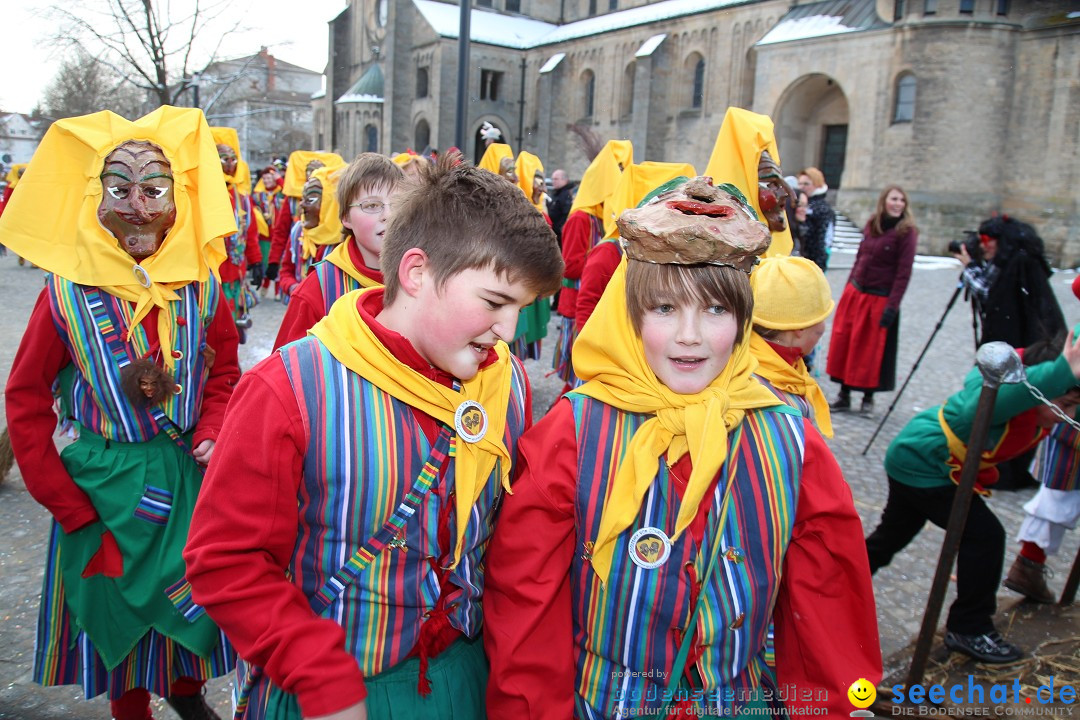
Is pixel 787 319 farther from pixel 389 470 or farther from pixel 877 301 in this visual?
pixel 877 301

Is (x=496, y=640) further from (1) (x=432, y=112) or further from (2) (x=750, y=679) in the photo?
(1) (x=432, y=112)

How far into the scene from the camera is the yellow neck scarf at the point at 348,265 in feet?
10.9

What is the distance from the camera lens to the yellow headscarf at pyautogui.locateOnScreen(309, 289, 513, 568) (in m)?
1.65

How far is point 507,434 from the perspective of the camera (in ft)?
6.06

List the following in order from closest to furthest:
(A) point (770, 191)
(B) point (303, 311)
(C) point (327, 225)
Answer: (B) point (303, 311)
(A) point (770, 191)
(C) point (327, 225)

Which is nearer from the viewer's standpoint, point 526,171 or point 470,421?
point 470,421

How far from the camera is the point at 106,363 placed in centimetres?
248

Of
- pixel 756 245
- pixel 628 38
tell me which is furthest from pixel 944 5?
pixel 756 245

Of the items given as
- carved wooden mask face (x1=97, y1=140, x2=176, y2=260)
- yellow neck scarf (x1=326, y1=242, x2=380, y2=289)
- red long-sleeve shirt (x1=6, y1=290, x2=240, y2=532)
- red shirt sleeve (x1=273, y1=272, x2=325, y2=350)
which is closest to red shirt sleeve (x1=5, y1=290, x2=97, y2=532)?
red long-sleeve shirt (x1=6, y1=290, x2=240, y2=532)

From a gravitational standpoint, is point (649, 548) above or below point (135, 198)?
below

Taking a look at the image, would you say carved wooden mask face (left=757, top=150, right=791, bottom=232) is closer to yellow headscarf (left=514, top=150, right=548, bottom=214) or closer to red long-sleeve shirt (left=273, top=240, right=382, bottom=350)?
red long-sleeve shirt (left=273, top=240, right=382, bottom=350)

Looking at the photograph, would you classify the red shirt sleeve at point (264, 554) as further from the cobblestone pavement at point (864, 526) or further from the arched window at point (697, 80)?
the arched window at point (697, 80)

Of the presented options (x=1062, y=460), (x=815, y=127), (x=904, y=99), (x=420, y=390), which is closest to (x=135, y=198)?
(x=420, y=390)

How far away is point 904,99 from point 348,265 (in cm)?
2633
